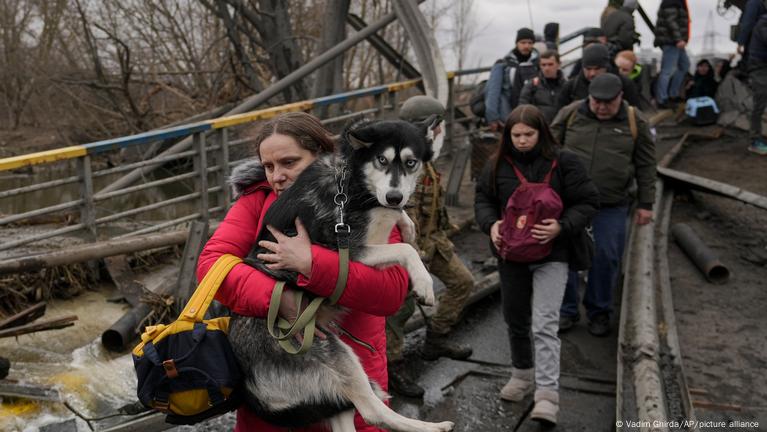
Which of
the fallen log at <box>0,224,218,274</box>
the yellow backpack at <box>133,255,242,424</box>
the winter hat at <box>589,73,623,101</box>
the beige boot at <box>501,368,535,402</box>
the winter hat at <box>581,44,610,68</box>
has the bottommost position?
the beige boot at <box>501,368,535,402</box>

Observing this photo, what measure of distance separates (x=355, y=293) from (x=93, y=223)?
5.08m

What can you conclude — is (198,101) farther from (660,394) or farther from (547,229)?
(660,394)

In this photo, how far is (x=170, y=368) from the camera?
6.95 ft

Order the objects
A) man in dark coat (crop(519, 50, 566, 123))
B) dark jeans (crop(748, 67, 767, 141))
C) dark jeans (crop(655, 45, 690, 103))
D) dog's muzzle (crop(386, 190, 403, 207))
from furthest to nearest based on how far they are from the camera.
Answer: dark jeans (crop(655, 45, 690, 103))
dark jeans (crop(748, 67, 767, 141))
man in dark coat (crop(519, 50, 566, 123))
dog's muzzle (crop(386, 190, 403, 207))

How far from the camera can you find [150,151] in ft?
36.6

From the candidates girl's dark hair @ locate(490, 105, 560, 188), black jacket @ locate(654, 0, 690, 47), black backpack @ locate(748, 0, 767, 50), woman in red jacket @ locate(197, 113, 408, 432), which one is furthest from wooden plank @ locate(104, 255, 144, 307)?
black jacket @ locate(654, 0, 690, 47)

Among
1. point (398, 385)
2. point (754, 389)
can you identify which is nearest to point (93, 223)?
point (398, 385)

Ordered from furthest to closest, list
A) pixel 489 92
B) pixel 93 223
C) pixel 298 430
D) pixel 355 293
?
1. pixel 489 92
2. pixel 93 223
3. pixel 298 430
4. pixel 355 293

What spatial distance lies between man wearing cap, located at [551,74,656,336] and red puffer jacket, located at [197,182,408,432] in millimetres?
3835

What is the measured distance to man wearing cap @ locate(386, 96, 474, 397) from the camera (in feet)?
16.8

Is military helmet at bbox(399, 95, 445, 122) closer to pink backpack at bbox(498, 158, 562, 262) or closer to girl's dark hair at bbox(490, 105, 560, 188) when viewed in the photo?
girl's dark hair at bbox(490, 105, 560, 188)

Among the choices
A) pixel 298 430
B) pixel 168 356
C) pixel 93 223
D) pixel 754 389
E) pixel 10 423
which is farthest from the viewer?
pixel 93 223

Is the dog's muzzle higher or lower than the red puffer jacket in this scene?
higher

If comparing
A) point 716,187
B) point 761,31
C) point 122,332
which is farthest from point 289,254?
point 761,31
